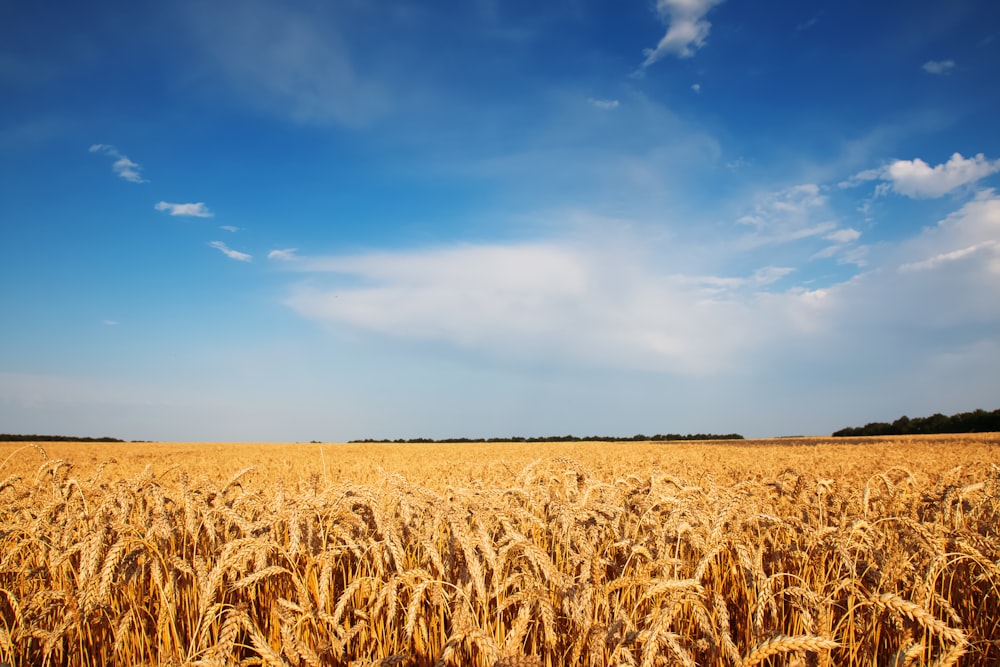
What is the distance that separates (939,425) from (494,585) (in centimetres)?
7001

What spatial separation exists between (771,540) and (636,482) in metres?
1.62

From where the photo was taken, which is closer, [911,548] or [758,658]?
[758,658]

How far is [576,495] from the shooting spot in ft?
16.7

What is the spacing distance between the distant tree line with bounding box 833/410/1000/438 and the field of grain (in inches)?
2447

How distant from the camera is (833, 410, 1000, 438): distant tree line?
53.8m

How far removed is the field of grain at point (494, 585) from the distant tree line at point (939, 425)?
62166 mm

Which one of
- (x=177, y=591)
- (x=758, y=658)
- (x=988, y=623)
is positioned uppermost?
(x=758, y=658)

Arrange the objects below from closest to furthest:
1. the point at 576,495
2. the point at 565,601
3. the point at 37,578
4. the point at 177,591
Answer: the point at 565,601 → the point at 177,591 → the point at 37,578 → the point at 576,495

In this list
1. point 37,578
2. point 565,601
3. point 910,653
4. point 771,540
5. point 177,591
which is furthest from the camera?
point 771,540

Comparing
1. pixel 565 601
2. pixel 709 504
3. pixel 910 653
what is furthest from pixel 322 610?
pixel 709 504

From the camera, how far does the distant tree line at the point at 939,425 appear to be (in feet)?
176

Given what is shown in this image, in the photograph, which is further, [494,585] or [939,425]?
[939,425]

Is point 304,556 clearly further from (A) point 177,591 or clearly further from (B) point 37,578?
(B) point 37,578

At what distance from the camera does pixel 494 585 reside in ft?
9.19
